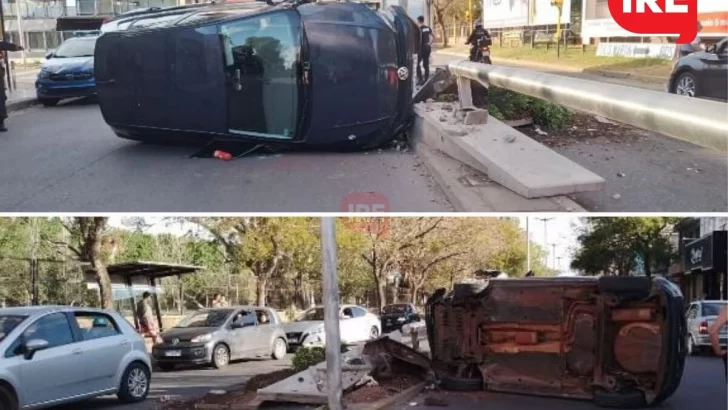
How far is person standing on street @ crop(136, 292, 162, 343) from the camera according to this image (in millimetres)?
6444

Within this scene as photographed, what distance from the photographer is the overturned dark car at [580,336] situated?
5207 millimetres

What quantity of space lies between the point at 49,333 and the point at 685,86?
415cm

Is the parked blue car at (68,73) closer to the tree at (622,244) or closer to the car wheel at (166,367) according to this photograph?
the tree at (622,244)

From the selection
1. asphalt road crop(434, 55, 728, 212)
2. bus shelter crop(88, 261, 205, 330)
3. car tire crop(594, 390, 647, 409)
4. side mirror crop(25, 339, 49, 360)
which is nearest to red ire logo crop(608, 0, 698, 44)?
asphalt road crop(434, 55, 728, 212)

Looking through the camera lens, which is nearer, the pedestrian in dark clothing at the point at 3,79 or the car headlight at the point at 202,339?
the pedestrian in dark clothing at the point at 3,79

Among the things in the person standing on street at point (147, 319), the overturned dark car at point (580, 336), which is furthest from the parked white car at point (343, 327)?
the person standing on street at point (147, 319)

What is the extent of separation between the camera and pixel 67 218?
11.3ft

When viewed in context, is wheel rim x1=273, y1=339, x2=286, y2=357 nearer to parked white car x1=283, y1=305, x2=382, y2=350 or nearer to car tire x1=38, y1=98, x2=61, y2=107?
parked white car x1=283, y1=305, x2=382, y2=350

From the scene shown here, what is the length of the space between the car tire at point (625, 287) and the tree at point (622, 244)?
0.16 feet

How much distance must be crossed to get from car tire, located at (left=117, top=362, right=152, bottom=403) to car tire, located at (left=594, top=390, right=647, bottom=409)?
3.09m

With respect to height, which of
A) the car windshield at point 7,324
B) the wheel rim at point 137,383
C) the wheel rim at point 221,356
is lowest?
the wheel rim at point 221,356

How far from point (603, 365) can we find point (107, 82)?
3446 millimetres

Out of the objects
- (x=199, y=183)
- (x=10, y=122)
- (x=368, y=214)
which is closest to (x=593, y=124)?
(x=368, y=214)

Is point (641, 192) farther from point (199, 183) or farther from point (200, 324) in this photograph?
point (200, 324)
